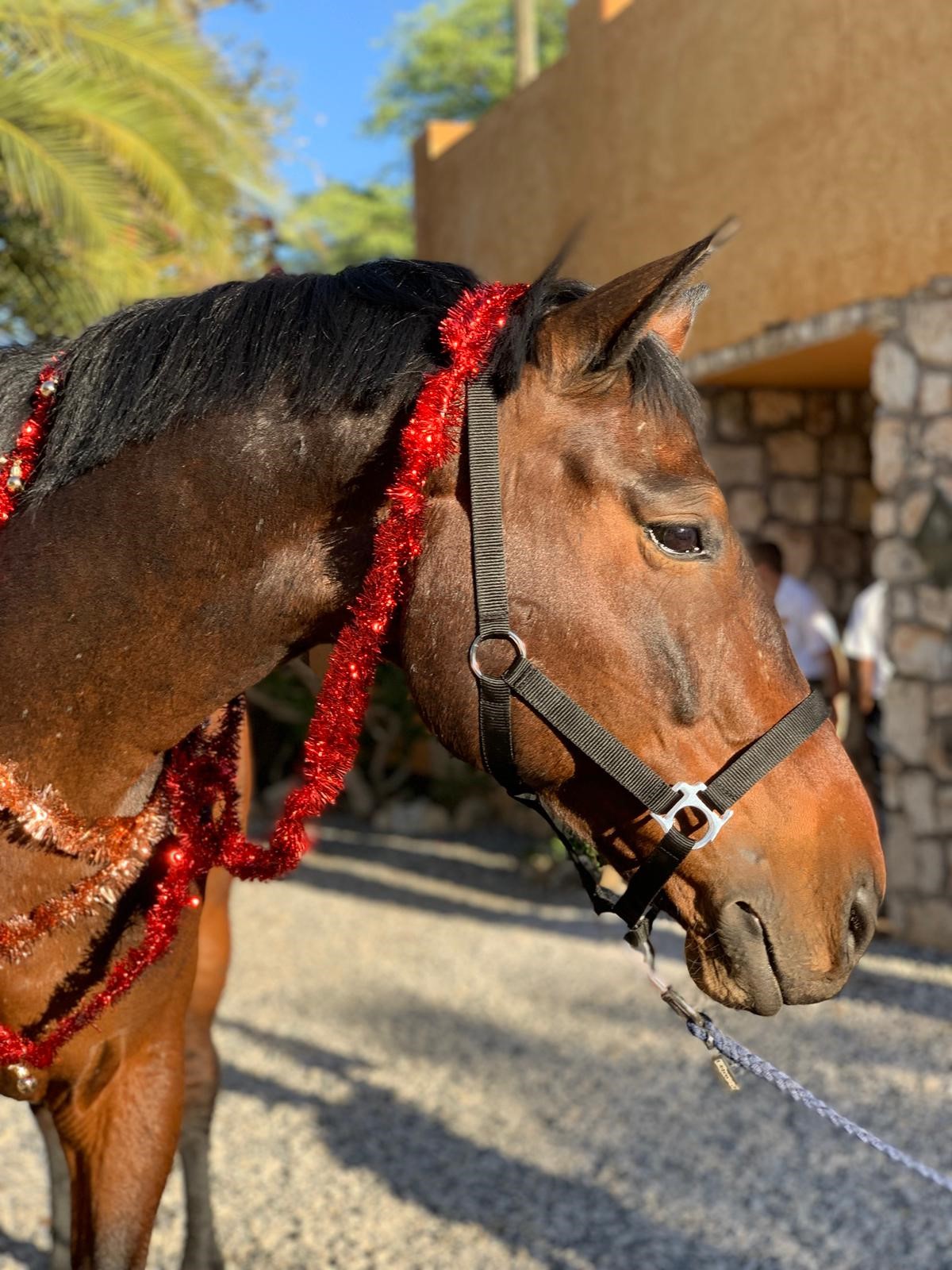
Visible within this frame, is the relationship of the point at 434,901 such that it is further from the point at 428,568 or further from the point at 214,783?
the point at 428,568

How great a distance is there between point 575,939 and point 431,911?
3.67 ft

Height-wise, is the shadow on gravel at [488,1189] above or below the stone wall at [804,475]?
below

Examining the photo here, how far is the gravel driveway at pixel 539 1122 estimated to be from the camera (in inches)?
133

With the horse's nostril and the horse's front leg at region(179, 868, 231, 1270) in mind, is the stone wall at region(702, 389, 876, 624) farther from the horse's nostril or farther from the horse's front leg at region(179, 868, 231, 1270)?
the horse's nostril

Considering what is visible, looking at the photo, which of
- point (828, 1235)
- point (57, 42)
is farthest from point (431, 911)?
point (57, 42)

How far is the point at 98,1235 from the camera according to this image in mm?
2008

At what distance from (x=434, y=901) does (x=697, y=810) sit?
20.4 ft

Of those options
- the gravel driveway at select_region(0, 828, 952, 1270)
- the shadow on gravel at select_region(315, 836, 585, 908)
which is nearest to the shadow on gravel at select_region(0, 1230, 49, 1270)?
the gravel driveway at select_region(0, 828, 952, 1270)

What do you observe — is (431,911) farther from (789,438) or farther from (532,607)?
(532,607)

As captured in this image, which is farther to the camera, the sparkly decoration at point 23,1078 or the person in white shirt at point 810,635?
the person in white shirt at point 810,635

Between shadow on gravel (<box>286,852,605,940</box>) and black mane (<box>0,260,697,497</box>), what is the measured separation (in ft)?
17.7

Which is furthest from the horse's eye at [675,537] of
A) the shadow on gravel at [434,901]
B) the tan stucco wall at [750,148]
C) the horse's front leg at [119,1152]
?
the shadow on gravel at [434,901]

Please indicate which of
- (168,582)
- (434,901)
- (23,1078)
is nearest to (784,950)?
(168,582)

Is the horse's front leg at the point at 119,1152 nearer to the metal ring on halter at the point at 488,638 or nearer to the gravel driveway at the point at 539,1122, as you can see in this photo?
the metal ring on halter at the point at 488,638
